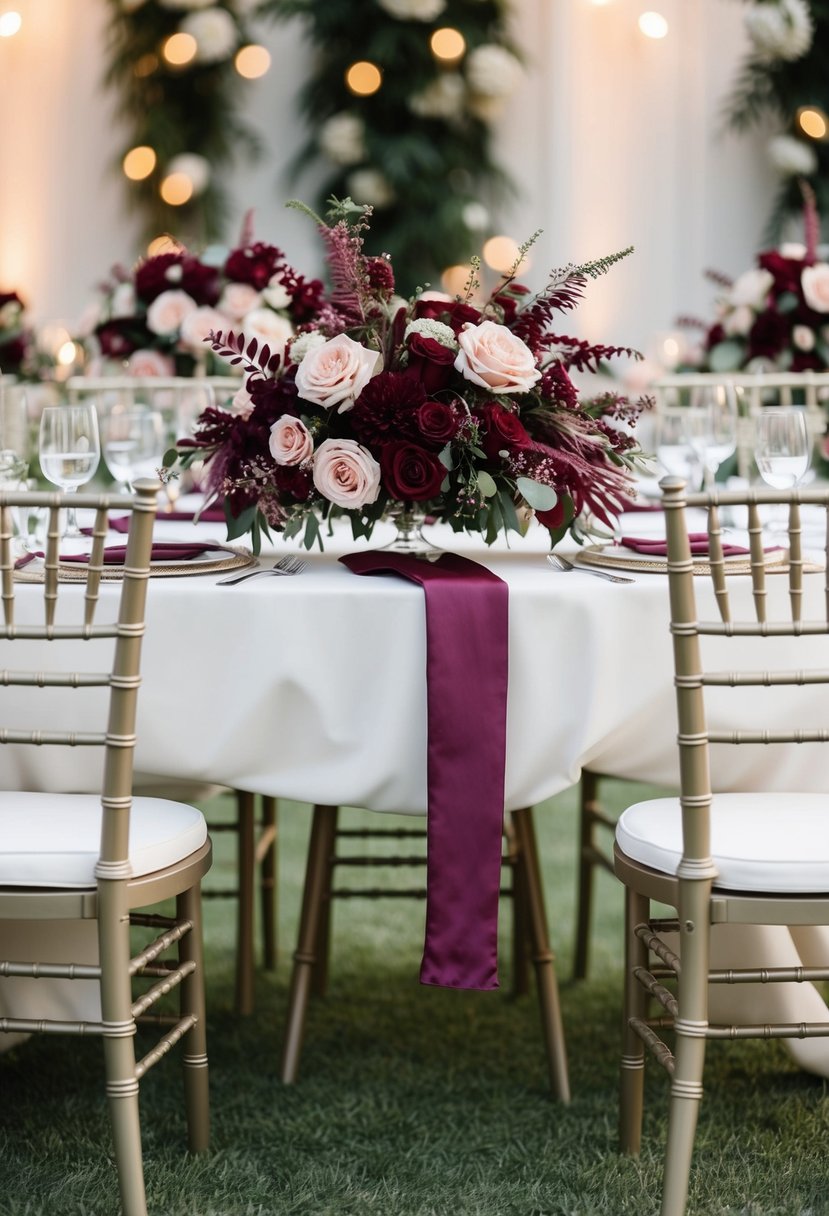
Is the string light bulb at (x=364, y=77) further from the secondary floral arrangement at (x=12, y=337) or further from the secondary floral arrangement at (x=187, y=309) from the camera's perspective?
the secondary floral arrangement at (x=187, y=309)

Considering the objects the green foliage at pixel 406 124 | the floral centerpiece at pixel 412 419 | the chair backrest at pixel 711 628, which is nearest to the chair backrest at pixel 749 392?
the floral centerpiece at pixel 412 419

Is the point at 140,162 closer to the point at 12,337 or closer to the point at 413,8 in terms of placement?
the point at 413,8

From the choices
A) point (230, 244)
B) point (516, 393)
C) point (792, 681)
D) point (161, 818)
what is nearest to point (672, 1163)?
point (792, 681)

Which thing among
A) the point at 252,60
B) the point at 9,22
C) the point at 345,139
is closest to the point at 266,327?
the point at 345,139

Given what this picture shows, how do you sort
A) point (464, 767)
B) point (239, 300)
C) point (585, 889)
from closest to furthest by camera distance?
1. point (464, 767)
2. point (585, 889)
3. point (239, 300)

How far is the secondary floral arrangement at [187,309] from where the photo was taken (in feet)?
10.3

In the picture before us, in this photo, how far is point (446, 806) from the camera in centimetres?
182

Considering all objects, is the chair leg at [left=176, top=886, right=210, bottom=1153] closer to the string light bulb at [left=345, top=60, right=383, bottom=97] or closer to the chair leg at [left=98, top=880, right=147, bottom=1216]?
the chair leg at [left=98, top=880, right=147, bottom=1216]

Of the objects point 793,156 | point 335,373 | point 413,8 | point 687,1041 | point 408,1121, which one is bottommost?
point 408,1121

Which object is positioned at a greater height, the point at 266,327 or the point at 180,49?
the point at 180,49

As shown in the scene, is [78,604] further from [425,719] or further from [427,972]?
[427,972]

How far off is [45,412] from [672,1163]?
1304 mm

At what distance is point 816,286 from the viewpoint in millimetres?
3357

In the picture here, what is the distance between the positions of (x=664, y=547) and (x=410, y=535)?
0.37 metres
